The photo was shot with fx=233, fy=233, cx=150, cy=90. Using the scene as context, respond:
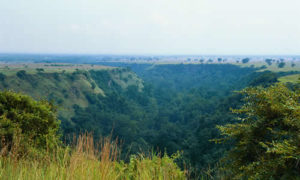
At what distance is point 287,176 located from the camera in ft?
15.4

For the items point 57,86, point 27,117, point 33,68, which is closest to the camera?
point 27,117

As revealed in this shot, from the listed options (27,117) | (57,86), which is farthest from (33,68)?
(27,117)

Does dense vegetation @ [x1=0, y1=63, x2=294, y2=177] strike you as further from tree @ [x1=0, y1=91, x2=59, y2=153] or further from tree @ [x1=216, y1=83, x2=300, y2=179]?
tree @ [x1=216, y1=83, x2=300, y2=179]

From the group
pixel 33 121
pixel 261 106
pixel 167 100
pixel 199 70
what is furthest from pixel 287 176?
pixel 199 70

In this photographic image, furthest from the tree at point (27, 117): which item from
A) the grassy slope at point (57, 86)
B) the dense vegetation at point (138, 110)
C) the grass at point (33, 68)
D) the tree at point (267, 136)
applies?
the grass at point (33, 68)

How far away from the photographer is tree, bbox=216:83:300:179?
191 inches

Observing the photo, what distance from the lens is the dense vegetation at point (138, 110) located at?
4438 centimetres

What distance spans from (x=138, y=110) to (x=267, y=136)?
265 feet

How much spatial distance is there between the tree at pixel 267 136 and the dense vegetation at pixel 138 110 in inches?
1005

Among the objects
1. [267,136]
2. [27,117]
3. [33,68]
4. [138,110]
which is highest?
[267,136]

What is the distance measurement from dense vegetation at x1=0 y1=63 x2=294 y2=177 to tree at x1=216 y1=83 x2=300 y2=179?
25.5m

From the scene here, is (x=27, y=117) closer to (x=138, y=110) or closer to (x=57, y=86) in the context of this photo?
(x=57, y=86)

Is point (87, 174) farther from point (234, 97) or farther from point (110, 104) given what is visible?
point (110, 104)

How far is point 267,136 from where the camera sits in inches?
244
